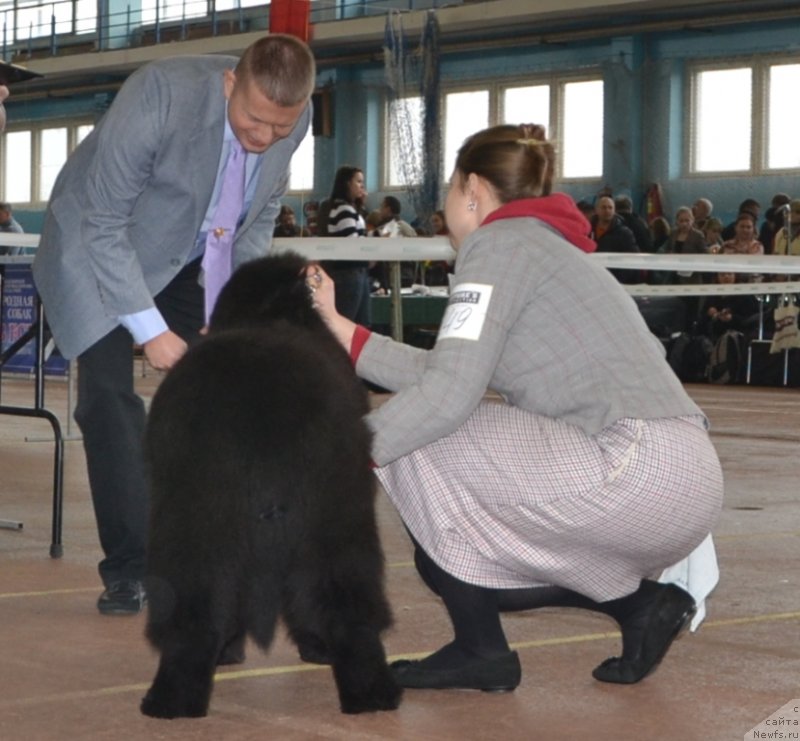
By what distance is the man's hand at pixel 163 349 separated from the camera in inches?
124

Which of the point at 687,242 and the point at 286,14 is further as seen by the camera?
the point at 687,242

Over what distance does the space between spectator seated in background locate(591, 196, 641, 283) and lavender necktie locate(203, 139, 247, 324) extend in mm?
9461

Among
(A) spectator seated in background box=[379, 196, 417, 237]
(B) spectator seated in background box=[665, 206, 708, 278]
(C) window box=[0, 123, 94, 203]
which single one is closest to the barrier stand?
(A) spectator seated in background box=[379, 196, 417, 237]

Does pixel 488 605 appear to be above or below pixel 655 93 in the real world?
below

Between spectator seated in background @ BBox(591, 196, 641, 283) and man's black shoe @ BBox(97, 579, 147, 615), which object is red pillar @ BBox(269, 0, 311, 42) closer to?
man's black shoe @ BBox(97, 579, 147, 615)

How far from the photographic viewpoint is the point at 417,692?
9.24ft

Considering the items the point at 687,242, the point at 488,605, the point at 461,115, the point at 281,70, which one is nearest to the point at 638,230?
the point at 687,242

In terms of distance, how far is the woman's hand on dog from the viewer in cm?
277

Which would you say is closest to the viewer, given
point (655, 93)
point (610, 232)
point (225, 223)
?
point (225, 223)

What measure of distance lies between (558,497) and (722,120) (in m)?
17.4

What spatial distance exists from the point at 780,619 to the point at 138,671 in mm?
1520

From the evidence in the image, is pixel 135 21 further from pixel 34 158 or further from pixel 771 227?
pixel 771 227

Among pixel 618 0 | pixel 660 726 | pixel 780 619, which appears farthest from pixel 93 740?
pixel 618 0

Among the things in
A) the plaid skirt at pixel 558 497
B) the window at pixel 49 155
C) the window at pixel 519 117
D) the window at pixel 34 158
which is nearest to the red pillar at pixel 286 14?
the plaid skirt at pixel 558 497
